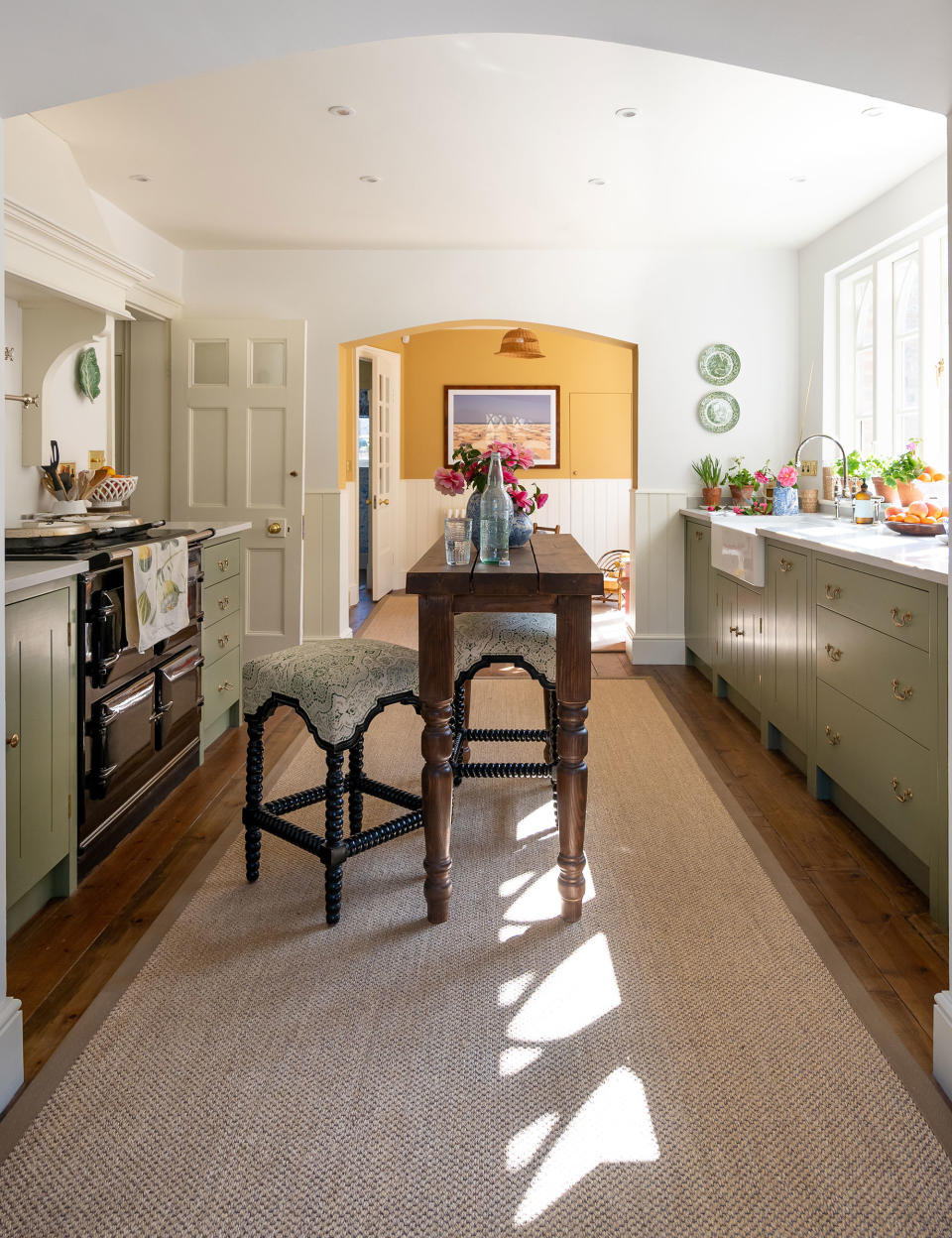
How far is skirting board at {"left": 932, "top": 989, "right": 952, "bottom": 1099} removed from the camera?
1676 mm

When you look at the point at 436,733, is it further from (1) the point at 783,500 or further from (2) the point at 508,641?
(1) the point at 783,500

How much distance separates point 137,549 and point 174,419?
2890mm

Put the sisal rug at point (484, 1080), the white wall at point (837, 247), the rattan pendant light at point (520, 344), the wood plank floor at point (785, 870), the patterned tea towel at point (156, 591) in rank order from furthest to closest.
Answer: the rattan pendant light at point (520, 344) < the white wall at point (837, 247) < the patterned tea towel at point (156, 591) < the wood plank floor at point (785, 870) < the sisal rug at point (484, 1080)

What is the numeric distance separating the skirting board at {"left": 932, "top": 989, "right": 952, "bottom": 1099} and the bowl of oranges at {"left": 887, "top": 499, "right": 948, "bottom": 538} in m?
2.15

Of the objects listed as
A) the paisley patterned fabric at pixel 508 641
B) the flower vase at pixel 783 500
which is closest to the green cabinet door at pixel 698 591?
the flower vase at pixel 783 500

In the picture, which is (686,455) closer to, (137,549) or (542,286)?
(542,286)

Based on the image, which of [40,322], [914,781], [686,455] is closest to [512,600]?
[914,781]

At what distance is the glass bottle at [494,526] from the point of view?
258cm

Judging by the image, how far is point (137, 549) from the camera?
2850mm

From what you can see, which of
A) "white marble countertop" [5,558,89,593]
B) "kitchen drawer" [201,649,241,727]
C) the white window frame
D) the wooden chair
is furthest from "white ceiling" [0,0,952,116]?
the wooden chair

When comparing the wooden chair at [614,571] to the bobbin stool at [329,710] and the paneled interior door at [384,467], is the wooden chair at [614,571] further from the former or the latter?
the bobbin stool at [329,710]

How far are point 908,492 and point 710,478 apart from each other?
5.88 ft

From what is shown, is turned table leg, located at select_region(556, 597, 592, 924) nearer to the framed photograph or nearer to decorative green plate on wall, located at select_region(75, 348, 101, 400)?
decorative green plate on wall, located at select_region(75, 348, 101, 400)

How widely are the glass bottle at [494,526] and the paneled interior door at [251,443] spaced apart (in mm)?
3019
